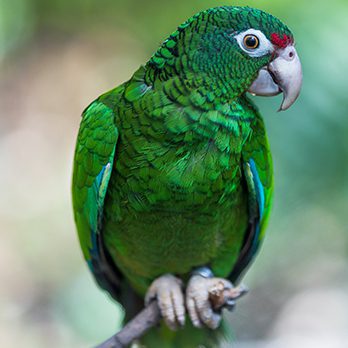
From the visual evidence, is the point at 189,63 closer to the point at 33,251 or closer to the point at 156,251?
the point at 156,251

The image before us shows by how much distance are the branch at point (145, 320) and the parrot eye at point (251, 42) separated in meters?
0.58

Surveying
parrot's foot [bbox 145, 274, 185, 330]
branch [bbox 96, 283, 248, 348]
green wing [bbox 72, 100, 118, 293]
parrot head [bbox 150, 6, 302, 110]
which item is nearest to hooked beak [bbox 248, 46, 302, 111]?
parrot head [bbox 150, 6, 302, 110]

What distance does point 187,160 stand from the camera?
1555mm

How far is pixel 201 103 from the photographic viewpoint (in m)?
1.52

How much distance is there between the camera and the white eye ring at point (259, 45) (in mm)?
1479

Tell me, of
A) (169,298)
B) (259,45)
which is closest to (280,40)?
(259,45)

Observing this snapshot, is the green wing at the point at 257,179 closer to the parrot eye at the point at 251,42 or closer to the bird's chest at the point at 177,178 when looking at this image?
A: the bird's chest at the point at 177,178

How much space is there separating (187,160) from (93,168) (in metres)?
0.26

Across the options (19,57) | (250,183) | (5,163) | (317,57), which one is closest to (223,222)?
(250,183)

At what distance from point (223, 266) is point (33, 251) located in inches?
58.8

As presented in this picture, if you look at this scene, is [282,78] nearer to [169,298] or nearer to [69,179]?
[169,298]

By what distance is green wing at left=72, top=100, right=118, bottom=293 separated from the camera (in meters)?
1.62

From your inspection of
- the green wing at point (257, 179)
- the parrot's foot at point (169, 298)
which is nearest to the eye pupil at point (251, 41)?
the green wing at point (257, 179)

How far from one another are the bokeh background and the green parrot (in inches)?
19.5
